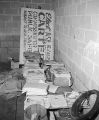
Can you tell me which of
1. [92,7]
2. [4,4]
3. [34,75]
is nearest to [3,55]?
[4,4]

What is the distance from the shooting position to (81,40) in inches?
126

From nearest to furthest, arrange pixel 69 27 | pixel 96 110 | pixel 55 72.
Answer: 1. pixel 96 110
2. pixel 55 72
3. pixel 69 27

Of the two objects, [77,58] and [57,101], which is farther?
[77,58]

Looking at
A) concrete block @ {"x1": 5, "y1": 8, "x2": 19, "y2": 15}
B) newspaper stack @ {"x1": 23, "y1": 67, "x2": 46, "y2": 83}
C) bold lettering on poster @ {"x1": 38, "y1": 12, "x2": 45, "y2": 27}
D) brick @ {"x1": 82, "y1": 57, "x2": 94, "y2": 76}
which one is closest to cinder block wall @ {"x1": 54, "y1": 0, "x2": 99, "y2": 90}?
brick @ {"x1": 82, "y1": 57, "x2": 94, "y2": 76}

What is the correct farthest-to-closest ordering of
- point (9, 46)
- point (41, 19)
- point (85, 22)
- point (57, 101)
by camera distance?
1. point (9, 46)
2. point (41, 19)
3. point (85, 22)
4. point (57, 101)

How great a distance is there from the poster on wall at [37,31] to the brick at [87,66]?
2.53 meters

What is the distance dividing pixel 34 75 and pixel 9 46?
2726 mm

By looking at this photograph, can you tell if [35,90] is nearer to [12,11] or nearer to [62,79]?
[62,79]

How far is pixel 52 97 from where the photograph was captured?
273 cm

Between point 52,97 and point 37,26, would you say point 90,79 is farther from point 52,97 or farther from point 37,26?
point 37,26

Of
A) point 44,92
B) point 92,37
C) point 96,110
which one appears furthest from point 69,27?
point 96,110

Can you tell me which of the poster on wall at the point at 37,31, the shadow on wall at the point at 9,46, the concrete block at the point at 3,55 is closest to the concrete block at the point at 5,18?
the shadow on wall at the point at 9,46

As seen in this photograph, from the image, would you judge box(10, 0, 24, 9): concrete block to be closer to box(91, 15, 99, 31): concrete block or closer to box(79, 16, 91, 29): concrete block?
box(79, 16, 91, 29): concrete block

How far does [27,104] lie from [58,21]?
2984 mm
